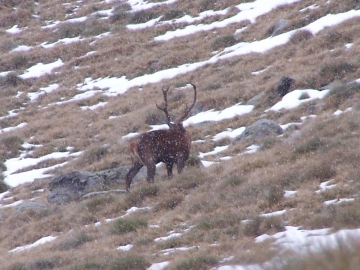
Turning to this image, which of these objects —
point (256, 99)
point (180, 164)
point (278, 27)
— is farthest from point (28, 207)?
point (278, 27)

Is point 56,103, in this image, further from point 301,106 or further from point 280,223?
point 280,223

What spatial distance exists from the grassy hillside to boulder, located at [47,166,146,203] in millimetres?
530

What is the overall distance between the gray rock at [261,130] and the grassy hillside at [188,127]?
0.24 m

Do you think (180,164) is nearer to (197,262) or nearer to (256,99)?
(256,99)

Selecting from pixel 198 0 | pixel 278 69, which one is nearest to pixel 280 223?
pixel 278 69

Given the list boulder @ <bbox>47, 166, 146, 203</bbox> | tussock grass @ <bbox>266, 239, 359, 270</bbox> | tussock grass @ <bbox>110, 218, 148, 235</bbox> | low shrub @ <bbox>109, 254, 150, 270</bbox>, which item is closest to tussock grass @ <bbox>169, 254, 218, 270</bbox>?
low shrub @ <bbox>109, 254, 150, 270</bbox>

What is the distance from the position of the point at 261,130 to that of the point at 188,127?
3.47 metres

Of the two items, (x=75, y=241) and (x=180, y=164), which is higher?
(x=180, y=164)

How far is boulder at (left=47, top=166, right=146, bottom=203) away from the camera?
41.2 ft

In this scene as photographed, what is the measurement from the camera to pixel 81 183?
12.8 m

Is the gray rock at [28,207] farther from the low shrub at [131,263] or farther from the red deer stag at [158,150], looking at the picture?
the low shrub at [131,263]

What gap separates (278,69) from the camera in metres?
17.6

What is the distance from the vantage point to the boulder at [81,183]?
12.6 m

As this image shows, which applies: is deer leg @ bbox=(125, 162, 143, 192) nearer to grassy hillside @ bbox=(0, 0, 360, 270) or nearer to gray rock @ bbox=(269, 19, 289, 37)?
grassy hillside @ bbox=(0, 0, 360, 270)
